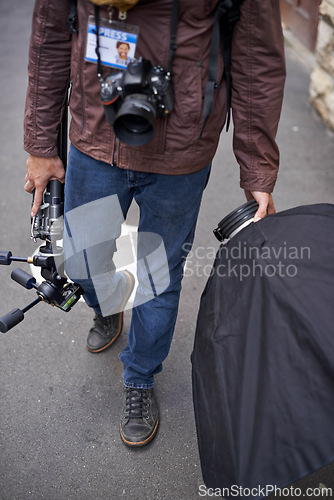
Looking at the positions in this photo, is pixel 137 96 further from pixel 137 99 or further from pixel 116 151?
pixel 116 151

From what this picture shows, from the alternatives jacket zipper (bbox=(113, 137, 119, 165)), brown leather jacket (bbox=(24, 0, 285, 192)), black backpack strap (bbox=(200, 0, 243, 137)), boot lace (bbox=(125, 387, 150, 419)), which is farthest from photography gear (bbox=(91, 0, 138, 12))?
boot lace (bbox=(125, 387, 150, 419))

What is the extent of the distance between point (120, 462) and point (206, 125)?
4.42 ft


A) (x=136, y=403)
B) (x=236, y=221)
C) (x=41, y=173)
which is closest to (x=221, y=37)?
(x=236, y=221)

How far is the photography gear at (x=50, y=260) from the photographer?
1987 mm

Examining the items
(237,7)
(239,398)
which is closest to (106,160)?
(237,7)

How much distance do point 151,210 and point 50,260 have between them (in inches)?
20.1

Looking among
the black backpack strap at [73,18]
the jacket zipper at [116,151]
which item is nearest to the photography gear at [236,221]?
the jacket zipper at [116,151]

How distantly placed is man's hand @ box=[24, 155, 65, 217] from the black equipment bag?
790mm

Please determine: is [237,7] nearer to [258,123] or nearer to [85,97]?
[258,123]

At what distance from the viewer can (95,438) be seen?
2.14m

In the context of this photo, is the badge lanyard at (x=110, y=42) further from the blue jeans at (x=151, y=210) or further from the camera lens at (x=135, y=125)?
the blue jeans at (x=151, y=210)

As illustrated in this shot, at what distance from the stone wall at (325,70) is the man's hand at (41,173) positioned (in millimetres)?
3093

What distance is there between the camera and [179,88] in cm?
158

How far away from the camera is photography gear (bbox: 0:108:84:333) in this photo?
1987mm
